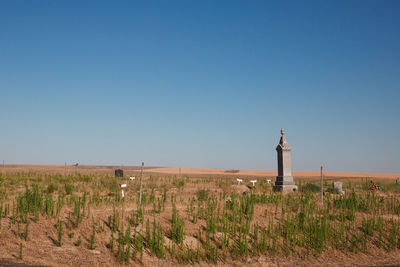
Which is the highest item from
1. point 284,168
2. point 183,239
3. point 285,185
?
point 284,168

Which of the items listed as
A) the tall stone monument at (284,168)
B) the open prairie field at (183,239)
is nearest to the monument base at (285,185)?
the tall stone monument at (284,168)

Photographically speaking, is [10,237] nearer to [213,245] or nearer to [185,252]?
[185,252]

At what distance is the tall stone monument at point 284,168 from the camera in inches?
784

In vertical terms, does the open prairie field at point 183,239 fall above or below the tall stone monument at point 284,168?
below

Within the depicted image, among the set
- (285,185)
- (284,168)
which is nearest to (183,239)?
(285,185)

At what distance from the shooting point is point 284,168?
20250mm

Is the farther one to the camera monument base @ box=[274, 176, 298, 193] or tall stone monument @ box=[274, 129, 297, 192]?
tall stone monument @ box=[274, 129, 297, 192]

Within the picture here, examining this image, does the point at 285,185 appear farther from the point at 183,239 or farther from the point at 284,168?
the point at 183,239

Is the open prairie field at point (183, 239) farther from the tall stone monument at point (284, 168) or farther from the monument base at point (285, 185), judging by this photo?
the tall stone monument at point (284, 168)

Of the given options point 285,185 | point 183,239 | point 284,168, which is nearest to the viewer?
point 183,239

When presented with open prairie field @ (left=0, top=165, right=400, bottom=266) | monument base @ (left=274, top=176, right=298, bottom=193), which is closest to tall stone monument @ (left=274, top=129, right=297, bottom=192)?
monument base @ (left=274, top=176, right=298, bottom=193)

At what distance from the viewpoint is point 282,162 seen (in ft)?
66.5

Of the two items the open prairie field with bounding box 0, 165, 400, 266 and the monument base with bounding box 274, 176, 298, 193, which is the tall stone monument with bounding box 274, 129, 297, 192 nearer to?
the monument base with bounding box 274, 176, 298, 193

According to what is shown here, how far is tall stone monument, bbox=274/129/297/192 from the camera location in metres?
19.9
